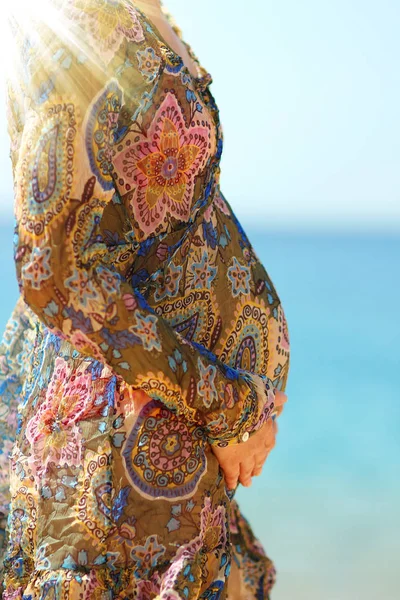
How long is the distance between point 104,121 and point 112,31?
0.37 feet

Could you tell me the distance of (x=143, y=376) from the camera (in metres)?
1.04

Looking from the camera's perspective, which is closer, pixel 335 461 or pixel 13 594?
pixel 13 594

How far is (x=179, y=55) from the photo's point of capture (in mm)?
1164

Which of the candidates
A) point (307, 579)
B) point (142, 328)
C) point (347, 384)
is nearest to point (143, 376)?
point (142, 328)

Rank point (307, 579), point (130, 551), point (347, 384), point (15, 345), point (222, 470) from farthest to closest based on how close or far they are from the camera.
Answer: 1. point (347, 384)
2. point (307, 579)
3. point (15, 345)
4. point (222, 470)
5. point (130, 551)

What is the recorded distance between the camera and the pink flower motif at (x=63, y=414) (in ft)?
3.71

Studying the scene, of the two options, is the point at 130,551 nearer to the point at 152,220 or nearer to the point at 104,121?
the point at 152,220

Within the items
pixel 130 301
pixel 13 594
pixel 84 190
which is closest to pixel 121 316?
pixel 130 301

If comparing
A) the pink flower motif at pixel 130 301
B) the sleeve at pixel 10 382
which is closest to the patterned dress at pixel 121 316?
the pink flower motif at pixel 130 301

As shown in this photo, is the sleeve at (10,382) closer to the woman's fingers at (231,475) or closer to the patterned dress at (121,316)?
the patterned dress at (121,316)

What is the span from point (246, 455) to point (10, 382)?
435mm

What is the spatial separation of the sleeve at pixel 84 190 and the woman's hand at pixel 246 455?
154 millimetres

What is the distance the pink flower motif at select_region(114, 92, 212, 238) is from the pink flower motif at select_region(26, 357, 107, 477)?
22 cm

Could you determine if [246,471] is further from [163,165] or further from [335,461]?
[335,461]
